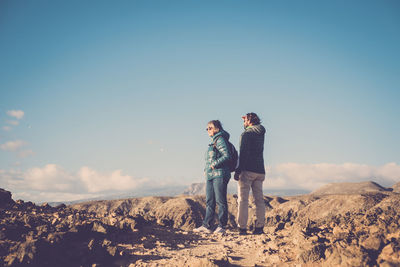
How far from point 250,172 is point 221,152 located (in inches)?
31.9

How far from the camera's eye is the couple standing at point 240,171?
21.6ft

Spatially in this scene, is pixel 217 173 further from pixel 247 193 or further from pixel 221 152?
pixel 247 193

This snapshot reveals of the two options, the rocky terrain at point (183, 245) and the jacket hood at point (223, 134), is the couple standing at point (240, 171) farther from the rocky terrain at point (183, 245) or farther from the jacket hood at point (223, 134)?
the rocky terrain at point (183, 245)

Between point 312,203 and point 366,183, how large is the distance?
122 feet

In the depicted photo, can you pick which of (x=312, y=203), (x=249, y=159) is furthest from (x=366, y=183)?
(x=249, y=159)

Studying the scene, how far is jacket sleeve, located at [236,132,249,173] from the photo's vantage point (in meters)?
6.64

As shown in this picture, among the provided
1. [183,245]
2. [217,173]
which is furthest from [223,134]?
[183,245]

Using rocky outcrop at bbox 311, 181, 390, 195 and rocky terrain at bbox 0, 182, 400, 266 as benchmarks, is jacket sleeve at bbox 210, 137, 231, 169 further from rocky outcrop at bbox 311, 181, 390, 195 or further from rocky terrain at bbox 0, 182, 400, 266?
rocky outcrop at bbox 311, 181, 390, 195

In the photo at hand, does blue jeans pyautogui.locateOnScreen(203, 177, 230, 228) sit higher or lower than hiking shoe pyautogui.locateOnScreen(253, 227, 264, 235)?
higher

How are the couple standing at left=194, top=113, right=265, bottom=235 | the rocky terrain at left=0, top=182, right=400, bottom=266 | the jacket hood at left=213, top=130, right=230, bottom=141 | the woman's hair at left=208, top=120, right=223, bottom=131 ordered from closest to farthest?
the rocky terrain at left=0, top=182, right=400, bottom=266 → the couple standing at left=194, top=113, right=265, bottom=235 → the jacket hood at left=213, top=130, right=230, bottom=141 → the woman's hair at left=208, top=120, right=223, bottom=131

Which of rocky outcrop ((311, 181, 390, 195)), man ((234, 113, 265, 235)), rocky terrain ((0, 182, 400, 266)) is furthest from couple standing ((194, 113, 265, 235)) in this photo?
rocky outcrop ((311, 181, 390, 195))

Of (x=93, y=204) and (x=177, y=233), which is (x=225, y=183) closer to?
(x=177, y=233)

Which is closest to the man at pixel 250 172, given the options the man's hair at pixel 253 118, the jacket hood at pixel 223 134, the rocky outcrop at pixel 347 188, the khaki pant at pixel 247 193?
the khaki pant at pixel 247 193

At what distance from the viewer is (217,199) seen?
21.7 feet
